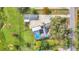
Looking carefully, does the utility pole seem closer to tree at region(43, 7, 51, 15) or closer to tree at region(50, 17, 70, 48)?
tree at region(50, 17, 70, 48)

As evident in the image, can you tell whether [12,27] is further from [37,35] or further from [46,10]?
[46,10]

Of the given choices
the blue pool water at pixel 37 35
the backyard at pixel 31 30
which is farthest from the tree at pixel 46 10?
the blue pool water at pixel 37 35

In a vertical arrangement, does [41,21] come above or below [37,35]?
above

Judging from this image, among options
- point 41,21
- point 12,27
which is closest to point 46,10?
point 41,21

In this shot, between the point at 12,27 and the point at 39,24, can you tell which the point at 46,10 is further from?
the point at 12,27

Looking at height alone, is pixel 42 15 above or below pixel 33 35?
above

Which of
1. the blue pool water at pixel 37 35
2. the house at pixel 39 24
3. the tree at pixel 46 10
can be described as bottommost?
the blue pool water at pixel 37 35

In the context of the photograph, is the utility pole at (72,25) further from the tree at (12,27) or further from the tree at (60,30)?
the tree at (12,27)
